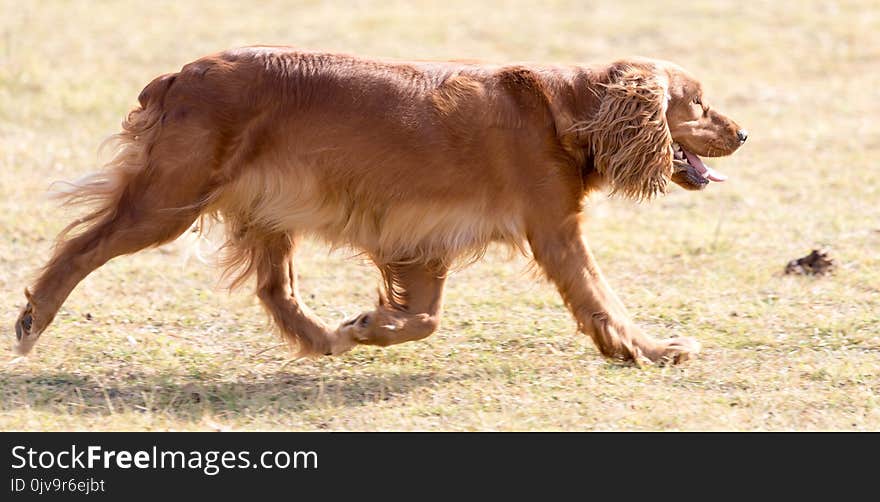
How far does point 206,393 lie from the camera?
19.6ft

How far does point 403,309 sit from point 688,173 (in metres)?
1.53

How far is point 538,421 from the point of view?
557cm

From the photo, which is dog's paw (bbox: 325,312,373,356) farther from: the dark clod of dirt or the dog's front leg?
the dark clod of dirt

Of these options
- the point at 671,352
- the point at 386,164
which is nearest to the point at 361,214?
the point at 386,164

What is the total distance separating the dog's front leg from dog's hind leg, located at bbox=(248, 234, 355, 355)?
103 centimetres

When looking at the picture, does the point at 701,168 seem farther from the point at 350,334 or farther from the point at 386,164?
the point at 350,334

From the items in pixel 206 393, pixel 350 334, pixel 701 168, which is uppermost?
pixel 701 168

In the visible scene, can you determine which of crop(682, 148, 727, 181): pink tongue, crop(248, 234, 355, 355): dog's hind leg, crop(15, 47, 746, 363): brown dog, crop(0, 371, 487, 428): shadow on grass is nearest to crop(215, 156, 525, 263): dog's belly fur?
crop(15, 47, 746, 363): brown dog

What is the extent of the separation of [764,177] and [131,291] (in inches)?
213

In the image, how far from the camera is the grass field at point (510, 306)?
575 cm

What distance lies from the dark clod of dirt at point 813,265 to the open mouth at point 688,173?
1748 millimetres

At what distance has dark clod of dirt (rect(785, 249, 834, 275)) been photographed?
807cm

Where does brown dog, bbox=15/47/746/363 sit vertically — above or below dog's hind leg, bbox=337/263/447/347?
above
